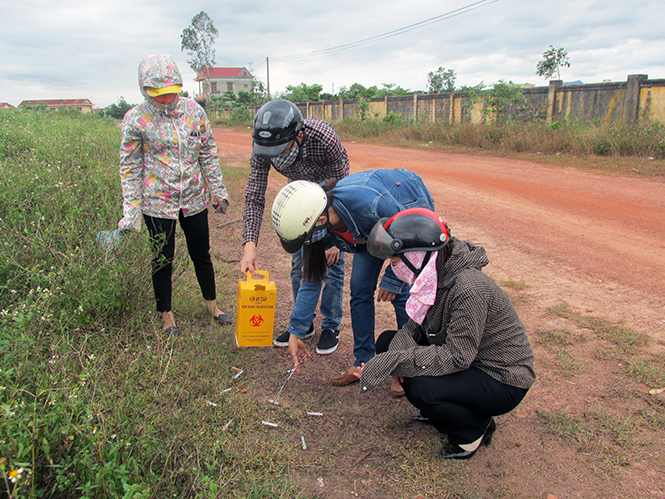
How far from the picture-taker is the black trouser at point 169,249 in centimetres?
343

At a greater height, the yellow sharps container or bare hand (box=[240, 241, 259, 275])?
bare hand (box=[240, 241, 259, 275])

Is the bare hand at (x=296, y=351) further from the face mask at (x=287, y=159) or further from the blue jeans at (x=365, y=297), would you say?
the face mask at (x=287, y=159)

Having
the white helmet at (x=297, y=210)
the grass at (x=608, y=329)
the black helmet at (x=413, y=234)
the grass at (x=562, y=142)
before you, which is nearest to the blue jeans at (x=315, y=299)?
the white helmet at (x=297, y=210)

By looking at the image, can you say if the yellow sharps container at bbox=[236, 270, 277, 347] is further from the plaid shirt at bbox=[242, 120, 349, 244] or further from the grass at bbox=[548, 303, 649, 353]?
the grass at bbox=[548, 303, 649, 353]

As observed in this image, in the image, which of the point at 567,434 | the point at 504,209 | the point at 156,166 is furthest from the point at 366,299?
the point at 504,209

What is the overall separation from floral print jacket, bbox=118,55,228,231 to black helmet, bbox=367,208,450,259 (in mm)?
1786

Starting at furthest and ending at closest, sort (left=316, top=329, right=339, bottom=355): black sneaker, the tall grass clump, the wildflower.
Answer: (left=316, top=329, right=339, bottom=355): black sneaker → the tall grass clump → the wildflower

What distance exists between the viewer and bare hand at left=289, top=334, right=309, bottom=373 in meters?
3.34

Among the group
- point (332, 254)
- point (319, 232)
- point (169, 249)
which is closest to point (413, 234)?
point (319, 232)

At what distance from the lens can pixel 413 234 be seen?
7.23 ft

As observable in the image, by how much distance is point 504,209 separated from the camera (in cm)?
745

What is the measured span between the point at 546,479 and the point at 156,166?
301 cm

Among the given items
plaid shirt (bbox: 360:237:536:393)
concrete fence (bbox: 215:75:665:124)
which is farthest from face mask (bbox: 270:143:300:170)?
concrete fence (bbox: 215:75:665:124)

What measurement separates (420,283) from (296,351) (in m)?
1.39
